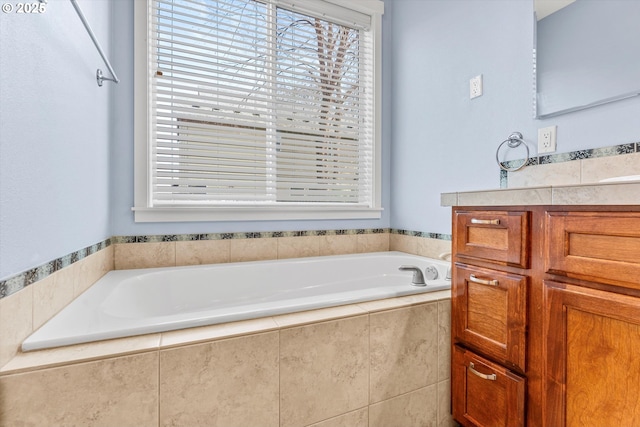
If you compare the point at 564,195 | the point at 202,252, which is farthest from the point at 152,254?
the point at 564,195

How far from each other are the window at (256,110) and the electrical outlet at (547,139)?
118 cm

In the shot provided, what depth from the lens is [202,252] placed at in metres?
1.95

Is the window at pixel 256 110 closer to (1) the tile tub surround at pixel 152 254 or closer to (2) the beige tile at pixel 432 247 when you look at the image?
(1) the tile tub surround at pixel 152 254

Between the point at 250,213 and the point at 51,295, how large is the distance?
3.82ft

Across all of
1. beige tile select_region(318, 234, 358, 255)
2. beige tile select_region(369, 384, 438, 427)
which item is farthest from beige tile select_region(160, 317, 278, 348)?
beige tile select_region(318, 234, 358, 255)

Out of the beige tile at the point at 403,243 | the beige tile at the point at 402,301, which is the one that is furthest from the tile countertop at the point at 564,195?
the beige tile at the point at 403,243

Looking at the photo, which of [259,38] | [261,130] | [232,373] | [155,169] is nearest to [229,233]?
[155,169]

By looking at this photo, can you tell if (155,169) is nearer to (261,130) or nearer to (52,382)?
(261,130)

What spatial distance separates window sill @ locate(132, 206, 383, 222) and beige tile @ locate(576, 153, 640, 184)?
4.46 feet

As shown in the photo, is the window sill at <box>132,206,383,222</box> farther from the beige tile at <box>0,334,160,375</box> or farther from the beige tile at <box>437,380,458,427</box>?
the beige tile at <box>437,380,458,427</box>

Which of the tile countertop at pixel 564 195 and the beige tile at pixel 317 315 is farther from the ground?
the tile countertop at pixel 564 195

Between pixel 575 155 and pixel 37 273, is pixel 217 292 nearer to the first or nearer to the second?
pixel 37 273

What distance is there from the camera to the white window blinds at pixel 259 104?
1.89 metres

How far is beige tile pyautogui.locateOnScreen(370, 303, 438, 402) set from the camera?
120cm
